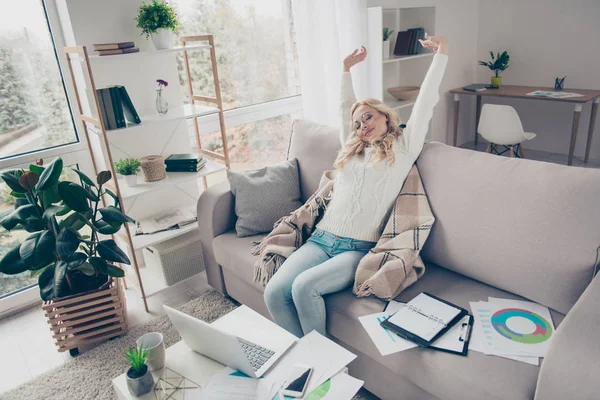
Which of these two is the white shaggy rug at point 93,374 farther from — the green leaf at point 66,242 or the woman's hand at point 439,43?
the woman's hand at point 439,43

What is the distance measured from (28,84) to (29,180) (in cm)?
78

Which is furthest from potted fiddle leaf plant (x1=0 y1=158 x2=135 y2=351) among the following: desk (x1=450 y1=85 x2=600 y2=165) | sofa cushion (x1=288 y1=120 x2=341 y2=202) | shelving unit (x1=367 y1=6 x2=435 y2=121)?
desk (x1=450 y1=85 x2=600 y2=165)

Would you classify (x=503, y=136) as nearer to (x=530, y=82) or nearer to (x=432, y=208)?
(x=530, y=82)

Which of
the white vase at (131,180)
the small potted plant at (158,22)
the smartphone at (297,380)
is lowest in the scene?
the smartphone at (297,380)

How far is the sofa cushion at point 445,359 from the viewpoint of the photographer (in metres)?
1.20

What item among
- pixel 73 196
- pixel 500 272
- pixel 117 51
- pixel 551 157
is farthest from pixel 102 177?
pixel 551 157

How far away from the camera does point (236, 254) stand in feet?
6.68

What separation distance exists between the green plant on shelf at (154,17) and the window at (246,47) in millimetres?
479

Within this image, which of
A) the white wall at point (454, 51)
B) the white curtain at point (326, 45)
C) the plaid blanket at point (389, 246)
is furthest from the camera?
the white wall at point (454, 51)

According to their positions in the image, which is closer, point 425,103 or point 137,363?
point 137,363

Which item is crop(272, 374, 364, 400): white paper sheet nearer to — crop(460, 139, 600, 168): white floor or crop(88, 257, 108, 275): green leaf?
crop(88, 257, 108, 275): green leaf

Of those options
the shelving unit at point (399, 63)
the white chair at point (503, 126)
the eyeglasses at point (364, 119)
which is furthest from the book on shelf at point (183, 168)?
the white chair at point (503, 126)

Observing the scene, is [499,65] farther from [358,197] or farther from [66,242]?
[66,242]

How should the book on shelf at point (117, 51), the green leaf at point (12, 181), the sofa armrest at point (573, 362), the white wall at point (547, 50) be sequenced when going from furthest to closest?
the white wall at point (547, 50) → the book on shelf at point (117, 51) → the green leaf at point (12, 181) → the sofa armrest at point (573, 362)
